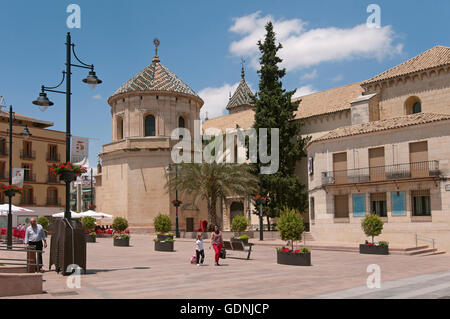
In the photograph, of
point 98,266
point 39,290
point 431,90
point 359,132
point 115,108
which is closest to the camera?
point 39,290

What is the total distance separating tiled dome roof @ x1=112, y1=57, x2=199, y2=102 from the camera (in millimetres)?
48062

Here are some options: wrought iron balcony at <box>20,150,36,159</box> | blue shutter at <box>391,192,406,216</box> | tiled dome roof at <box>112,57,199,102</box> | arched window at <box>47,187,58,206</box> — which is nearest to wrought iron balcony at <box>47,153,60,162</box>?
wrought iron balcony at <box>20,150,36,159</box>

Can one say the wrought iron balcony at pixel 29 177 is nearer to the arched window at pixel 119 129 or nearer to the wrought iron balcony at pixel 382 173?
the arched window at pixel 119 129

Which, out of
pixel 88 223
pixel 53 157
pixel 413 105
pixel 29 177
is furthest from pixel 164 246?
pixel 53 157

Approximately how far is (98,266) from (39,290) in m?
6.11

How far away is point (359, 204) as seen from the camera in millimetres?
29766

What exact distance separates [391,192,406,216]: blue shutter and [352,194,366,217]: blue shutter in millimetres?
2010

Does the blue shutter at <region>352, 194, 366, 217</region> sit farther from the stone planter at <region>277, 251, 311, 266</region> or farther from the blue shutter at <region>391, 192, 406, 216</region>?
the stone planter at <region>277, 251, 311, 266</region>

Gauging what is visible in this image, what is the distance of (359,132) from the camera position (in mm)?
30094

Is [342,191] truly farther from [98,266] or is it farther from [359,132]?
[98,266]

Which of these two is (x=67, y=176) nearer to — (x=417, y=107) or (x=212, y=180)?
(x=212, y=180)

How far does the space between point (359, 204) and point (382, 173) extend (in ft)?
8.19

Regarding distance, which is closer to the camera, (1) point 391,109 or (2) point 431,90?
(2) point 431,90
